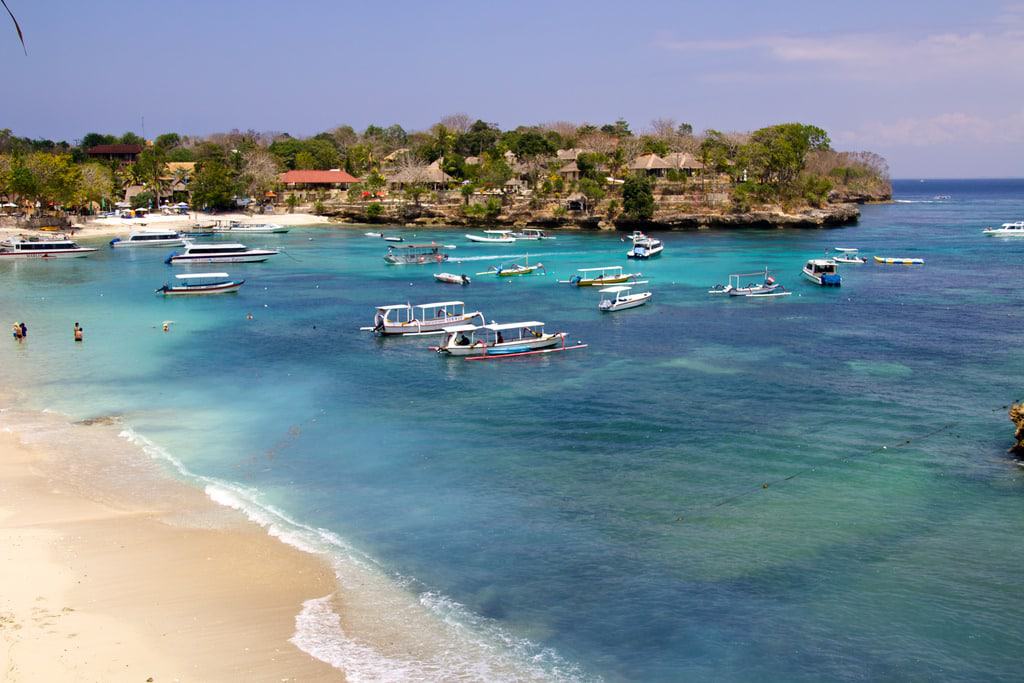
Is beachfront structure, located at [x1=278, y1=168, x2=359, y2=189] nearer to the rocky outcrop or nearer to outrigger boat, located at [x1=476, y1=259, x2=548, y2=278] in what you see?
A: outrigger boat, located at [x1=476, y1=259, x2=548, y2=278]

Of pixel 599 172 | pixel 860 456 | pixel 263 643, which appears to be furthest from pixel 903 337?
pixel 599 172

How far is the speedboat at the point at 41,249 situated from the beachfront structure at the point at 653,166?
3318 inches

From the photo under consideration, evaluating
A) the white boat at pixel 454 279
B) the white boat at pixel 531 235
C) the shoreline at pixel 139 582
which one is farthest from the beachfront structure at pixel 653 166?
the shoreline at pixel 139 582

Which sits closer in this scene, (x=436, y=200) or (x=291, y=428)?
(x=291, y=428)

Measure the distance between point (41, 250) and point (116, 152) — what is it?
95026mm

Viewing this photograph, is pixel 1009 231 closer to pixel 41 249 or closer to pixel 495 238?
pixel 495 238

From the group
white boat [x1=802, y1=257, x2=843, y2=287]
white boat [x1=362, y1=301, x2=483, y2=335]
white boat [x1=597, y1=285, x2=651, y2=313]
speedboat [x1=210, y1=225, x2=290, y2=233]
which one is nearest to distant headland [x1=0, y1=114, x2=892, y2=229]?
speedboat [x1=210, y1=225, x2=290, y2=233]

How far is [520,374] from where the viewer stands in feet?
139

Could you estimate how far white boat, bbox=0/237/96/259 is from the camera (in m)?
89.3

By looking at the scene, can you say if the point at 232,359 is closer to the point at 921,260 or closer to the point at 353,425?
the point at 353,425

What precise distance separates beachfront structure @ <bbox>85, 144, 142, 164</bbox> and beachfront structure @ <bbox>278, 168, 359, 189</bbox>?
44133mm

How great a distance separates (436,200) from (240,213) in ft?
98.9

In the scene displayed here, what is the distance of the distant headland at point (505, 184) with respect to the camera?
406ft

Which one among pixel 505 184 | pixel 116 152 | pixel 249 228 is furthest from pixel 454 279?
pixel 116 152
